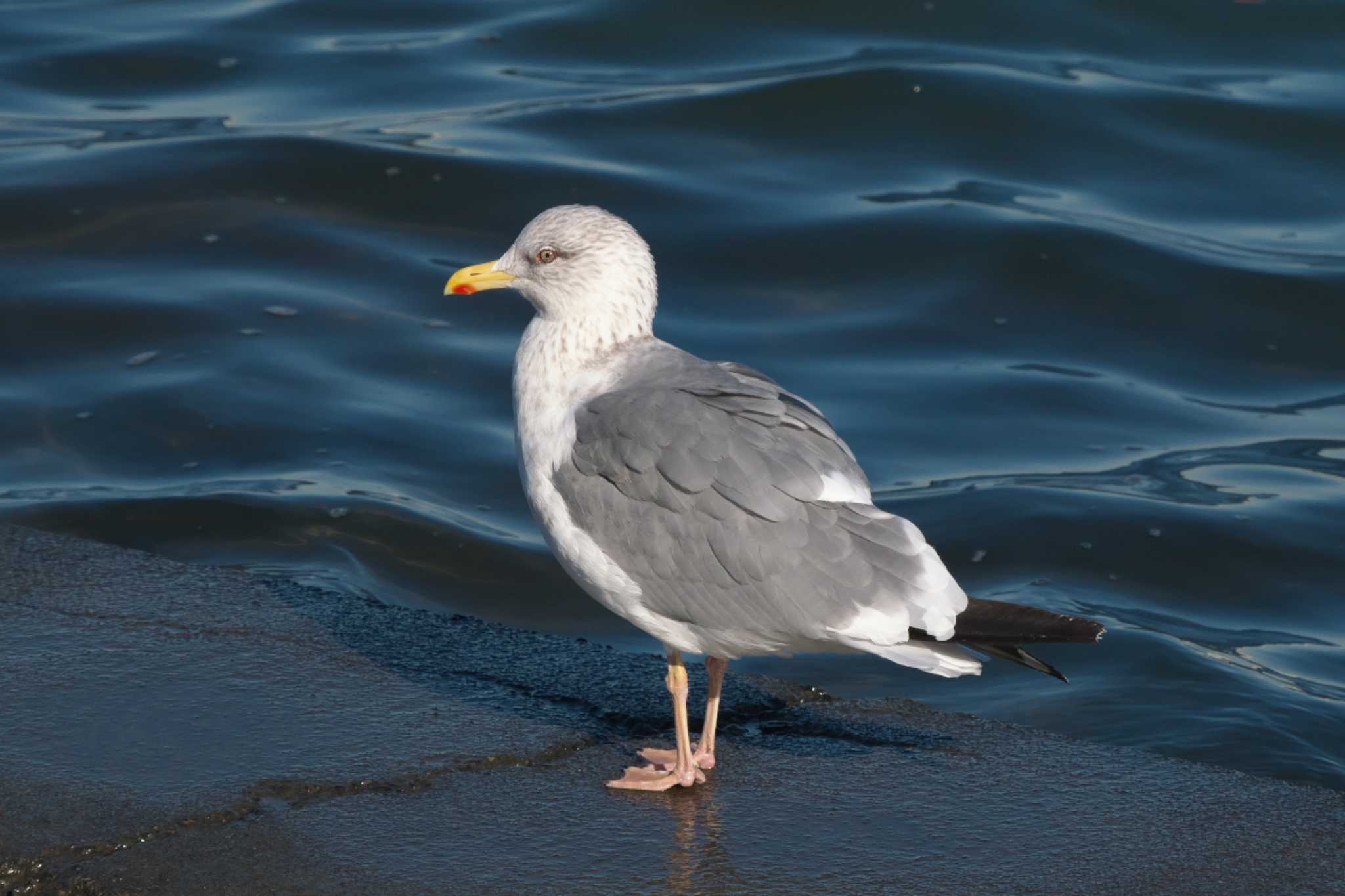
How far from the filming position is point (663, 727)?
15.3 ft

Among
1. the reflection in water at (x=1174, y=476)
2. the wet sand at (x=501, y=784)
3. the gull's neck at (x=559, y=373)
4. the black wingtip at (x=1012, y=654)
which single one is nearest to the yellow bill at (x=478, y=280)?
the gull's neck at (x=559, y=373)

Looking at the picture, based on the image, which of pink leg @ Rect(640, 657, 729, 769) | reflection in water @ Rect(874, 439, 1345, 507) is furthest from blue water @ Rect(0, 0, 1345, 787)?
pink leg @ Rect(640, 657, 729, 769)

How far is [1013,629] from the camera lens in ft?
12.6

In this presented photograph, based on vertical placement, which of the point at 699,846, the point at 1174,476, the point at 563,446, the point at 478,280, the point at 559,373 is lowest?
the point at 1174,476

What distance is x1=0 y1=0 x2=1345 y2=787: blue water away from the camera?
21.9 feet

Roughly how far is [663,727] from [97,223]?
20.0ft

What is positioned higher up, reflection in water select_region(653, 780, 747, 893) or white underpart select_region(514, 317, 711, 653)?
white underpart select_region(514, 317, 711, 653)

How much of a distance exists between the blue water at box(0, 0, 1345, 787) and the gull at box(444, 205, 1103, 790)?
1.75 m

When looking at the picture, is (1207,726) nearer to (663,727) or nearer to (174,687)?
(663,727)

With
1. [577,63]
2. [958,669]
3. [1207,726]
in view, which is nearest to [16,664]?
[958,669]

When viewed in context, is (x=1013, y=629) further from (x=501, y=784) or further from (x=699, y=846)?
(x=501, y=784)

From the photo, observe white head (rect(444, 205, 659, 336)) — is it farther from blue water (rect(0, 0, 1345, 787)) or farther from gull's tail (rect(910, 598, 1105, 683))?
blue water (rect(0, 0, 1345, 787))

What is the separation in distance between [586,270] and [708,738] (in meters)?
1.31

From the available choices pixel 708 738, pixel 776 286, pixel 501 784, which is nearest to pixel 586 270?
pixel 708 738
